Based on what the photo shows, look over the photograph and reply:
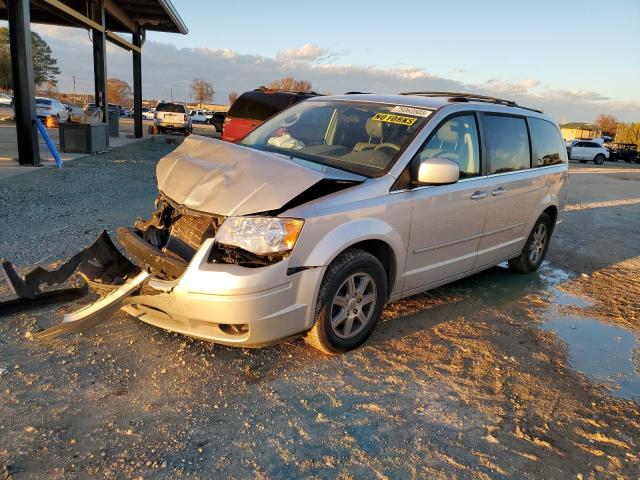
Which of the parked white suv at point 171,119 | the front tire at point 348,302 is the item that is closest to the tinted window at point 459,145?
the front tire at point 348,302

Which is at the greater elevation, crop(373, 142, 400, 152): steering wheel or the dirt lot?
crop(373, 142, 400, 152): steering wheel

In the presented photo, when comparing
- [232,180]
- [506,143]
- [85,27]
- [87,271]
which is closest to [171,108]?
[85,27]

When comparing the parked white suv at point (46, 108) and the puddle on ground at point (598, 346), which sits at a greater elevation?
the parked white suv at point (46, 108)

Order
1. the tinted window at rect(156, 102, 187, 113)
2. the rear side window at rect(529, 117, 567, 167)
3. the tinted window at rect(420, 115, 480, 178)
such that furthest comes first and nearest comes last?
the tinted window at rect(156, 102, 187, 113), the rear side window at rect(529, 117, 567, 167), the tinted window at rect(420, 115, 480, 178)

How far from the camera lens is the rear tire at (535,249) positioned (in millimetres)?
5816

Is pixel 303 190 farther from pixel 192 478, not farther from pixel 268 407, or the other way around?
pixel 192 478

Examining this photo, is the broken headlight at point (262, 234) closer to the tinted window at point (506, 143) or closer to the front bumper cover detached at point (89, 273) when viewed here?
the front bumper cover detached at point (89, 273)

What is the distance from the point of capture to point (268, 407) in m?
2.90

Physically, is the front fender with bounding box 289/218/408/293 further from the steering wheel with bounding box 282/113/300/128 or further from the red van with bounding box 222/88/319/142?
the red van with bounding box 222/88/319/142

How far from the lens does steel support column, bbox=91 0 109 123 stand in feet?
54.8

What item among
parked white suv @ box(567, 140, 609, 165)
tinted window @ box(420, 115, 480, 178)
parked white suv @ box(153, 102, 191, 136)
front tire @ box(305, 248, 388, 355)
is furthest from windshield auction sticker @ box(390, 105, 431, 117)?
parked white suv @ box(567, 140, 609, 165)

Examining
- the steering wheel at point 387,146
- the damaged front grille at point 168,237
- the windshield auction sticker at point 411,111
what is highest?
the windshield auction sticker at point 411,111

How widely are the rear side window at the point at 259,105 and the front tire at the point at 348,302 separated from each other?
8064 mm

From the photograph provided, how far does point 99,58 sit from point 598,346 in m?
18.1
